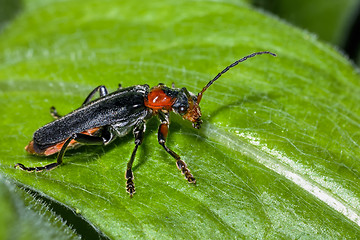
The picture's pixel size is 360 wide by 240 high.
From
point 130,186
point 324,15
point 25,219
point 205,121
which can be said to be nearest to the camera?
point 25,219

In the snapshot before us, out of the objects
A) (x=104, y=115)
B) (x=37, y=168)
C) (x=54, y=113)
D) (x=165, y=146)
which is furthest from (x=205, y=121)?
(x=54, y=113)

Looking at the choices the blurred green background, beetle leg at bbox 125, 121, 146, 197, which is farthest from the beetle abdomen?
the blurred green background

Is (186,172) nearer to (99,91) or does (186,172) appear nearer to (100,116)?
(100,116)

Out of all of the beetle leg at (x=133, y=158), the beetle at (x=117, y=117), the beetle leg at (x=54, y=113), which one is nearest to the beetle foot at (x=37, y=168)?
the beetle at (x=117, y=117)

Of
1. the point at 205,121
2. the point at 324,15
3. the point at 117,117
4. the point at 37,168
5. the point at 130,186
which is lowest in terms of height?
the point at 37,168

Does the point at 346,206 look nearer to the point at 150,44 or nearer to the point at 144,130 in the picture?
the point at 144,130

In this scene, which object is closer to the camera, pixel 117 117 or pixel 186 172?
pixel 186 172

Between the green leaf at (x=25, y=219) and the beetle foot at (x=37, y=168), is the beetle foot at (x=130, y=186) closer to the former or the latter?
the green leaf at (x=25, y=219)
